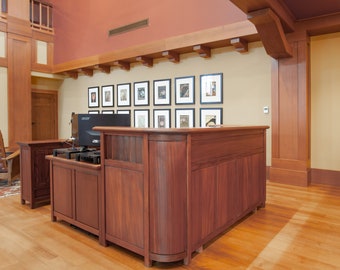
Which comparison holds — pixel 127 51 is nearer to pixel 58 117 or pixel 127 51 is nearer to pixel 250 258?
pixel 58 117

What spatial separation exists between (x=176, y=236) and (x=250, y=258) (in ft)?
2.15

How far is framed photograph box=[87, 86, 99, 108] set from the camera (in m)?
7.88

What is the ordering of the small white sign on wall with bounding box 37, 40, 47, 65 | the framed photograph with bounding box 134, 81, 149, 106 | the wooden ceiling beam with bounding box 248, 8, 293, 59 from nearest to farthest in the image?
the wooden ceiling beam with bounding box 248, 8, 293, 59 < the framed photograph with bounding box 134, 81, 149, 106 < the small white sign on wall with bounding box 37, 40, 47, 65

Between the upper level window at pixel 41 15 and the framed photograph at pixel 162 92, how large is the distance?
13.9 feet

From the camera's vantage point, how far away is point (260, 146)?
3441mm

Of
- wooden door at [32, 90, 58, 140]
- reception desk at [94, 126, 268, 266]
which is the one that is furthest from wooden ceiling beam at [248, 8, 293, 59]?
wooden door at [32, 90, 58, 140]

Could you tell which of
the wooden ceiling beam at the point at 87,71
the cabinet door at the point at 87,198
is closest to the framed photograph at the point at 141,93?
the wooden ceiling beam at the point at 87,71

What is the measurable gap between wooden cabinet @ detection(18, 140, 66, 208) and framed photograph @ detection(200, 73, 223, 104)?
3.14m

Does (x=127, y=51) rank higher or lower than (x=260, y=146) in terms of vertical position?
higher

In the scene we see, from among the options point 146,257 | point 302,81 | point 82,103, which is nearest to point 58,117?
point 82,103

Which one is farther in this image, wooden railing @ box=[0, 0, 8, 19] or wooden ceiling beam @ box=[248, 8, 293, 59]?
wooden railing @ box=[0, 0, 8, 19]

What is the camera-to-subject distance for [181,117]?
244 inches

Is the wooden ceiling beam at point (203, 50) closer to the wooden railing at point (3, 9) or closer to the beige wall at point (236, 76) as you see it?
the beige wall at point (236, 76)

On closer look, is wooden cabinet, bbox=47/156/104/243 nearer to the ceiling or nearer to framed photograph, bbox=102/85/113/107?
the ceiling
